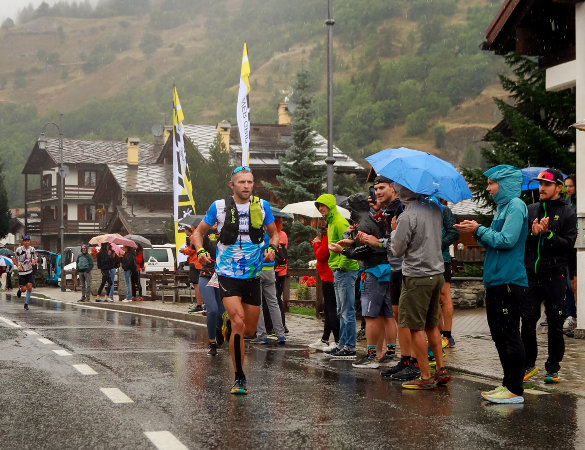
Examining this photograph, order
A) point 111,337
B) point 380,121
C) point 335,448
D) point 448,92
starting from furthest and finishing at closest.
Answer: point 448,92 < point 380,121 < point 111,337 < point 335,448

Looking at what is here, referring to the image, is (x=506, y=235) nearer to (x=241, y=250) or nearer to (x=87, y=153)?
(x=241, y=250)

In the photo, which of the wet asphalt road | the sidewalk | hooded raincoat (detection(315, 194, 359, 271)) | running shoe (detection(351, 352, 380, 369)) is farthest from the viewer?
hooded raincoat (detection(315, 194, 359, 271))

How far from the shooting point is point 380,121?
161 meters

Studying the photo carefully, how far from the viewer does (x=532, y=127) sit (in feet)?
68.0

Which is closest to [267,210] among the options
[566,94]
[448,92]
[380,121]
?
[566,94]

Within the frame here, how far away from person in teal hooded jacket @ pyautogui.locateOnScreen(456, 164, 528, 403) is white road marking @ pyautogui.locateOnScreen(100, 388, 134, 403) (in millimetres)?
2810

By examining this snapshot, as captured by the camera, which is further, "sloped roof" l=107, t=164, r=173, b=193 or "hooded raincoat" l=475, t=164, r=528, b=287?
"sloped roof" l=107, t=164, r=173, b=193

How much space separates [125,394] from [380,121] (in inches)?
6111

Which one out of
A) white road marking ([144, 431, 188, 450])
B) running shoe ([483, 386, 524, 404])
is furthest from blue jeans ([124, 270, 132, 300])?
white road marking ([144, 431, 188, 450])

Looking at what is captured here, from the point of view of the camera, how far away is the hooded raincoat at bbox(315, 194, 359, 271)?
1120 cm

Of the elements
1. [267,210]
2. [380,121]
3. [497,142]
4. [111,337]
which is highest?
[380,121]

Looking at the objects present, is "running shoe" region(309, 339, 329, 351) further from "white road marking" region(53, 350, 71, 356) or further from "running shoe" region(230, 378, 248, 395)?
"running shoe" region(230, 378, 248, 395)

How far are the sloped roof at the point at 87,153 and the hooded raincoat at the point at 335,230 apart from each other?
68393 millimetres

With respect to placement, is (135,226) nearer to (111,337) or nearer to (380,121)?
(111,337)
